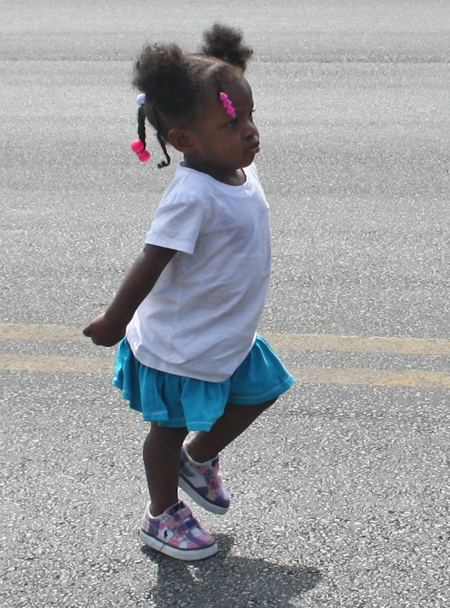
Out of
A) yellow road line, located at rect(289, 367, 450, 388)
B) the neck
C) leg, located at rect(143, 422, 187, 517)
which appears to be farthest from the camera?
yellow road line, located at rect(289, 367, 450, 388)

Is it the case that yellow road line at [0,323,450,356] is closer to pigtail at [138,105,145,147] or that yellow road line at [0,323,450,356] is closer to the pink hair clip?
pigtail at [138,105,145,147]

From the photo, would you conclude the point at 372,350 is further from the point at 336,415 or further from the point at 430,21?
the point at 430,21

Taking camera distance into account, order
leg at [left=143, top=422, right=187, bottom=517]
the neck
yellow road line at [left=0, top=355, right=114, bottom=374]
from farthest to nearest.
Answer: yellow road line at [left=0, top=355, right=114, bottom=374], leg at [left=143, top=422, right=187, bottom=517], the neck

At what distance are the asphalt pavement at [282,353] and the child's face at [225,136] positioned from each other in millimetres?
1098

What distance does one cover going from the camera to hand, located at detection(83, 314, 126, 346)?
2.28 metres

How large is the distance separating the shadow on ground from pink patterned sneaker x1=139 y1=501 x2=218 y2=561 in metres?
0.03

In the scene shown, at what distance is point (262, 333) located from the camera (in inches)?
150

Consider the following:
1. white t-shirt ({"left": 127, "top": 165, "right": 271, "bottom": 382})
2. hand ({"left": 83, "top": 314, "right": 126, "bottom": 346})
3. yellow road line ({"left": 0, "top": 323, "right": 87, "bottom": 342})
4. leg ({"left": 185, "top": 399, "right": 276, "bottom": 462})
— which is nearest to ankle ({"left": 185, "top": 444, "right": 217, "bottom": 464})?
leg ({"left": 185, "top": 399, "right": 276, "bottom": 462})

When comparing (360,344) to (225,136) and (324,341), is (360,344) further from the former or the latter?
(225,136)

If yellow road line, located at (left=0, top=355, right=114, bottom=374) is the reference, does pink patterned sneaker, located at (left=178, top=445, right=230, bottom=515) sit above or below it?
above

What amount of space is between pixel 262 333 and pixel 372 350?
0.49 meters

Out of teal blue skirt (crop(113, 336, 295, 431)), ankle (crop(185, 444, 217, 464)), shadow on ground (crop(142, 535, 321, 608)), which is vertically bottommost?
shadow on ground (crop(142, 535, 321, 608))

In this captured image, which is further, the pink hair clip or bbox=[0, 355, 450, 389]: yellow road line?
bbox=[0, 355, 450, 389]: yellow road line

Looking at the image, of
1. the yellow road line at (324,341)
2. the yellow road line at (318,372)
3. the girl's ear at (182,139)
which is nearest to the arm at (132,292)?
the girl's ear at (182,139)
